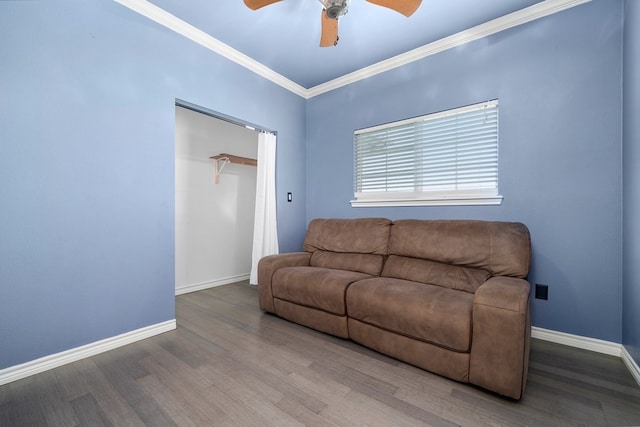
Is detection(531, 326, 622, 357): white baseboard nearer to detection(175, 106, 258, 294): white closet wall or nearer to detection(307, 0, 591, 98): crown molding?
detection(307, 0, 591, 98): crown molding

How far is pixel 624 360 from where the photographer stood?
5.72 feet

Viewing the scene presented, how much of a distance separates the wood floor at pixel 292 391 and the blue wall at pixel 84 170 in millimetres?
→ 366

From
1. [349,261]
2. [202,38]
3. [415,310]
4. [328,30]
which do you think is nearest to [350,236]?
[349,261]

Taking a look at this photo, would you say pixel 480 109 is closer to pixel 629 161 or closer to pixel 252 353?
pixel 629 161

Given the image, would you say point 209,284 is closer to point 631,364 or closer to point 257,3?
point 257,3

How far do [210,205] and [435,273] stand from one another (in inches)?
118

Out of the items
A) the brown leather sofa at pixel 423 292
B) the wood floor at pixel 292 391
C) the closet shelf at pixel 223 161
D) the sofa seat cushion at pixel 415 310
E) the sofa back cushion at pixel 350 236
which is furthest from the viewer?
the closet shelf at pixel 223 161

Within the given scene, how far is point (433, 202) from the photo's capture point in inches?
103

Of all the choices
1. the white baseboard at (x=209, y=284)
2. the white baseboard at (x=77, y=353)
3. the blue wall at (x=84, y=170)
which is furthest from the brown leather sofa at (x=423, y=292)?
the white baseboard at (x=209, y=284)

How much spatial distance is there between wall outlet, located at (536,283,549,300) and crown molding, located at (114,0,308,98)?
345cm

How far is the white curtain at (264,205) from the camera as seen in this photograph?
3182 millimetres

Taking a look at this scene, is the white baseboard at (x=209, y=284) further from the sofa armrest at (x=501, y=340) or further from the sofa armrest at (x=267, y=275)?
the sofa armrest at (x=501, y=340)

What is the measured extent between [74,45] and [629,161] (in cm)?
382

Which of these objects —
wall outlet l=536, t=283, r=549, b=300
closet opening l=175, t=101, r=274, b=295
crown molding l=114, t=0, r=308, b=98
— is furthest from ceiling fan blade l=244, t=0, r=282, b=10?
wall outlet l=536, t=283, r=549, b=300
